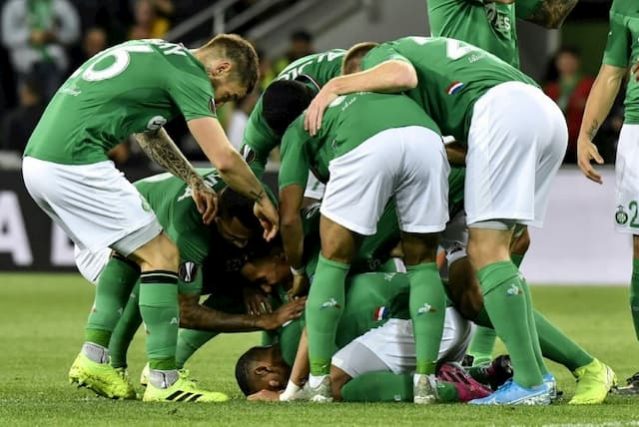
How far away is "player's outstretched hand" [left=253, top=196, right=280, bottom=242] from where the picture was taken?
7215mm

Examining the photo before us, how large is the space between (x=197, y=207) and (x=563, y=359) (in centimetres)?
193

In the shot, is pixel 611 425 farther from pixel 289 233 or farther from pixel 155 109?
pixel 155 109

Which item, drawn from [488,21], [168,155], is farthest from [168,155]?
[488,21]

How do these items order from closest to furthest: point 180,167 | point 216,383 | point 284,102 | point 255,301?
1. point 284,102
2. point 180,167
3. point 255,301
4. point 216,383

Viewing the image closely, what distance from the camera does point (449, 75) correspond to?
7094 millimetres

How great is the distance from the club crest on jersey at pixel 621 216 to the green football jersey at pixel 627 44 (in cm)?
46

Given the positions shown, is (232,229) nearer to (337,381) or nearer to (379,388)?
(337,381)


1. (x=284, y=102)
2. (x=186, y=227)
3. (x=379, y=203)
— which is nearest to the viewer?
(x=379, y=203)

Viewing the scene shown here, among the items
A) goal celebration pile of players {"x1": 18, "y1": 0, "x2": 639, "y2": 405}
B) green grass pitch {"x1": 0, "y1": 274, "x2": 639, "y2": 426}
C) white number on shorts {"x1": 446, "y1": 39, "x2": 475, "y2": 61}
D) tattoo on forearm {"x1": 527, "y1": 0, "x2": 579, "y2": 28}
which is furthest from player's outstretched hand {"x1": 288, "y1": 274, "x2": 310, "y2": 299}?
tattoo on forearm {"x1": 527, "y1": 0, "x2": 579, "y2": 28}

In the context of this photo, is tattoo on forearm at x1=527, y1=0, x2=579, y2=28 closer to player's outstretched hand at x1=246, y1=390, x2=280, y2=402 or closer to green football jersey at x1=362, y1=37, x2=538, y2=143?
green football jersey at x1=362, y1=37, x2=538, y2=143

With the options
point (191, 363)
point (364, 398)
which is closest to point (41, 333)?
point (191, 363)

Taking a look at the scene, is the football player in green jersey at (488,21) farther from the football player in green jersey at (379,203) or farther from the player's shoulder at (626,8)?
the football player in green jersey at (379,203)

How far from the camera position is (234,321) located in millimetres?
7531

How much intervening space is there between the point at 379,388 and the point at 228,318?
898mm
